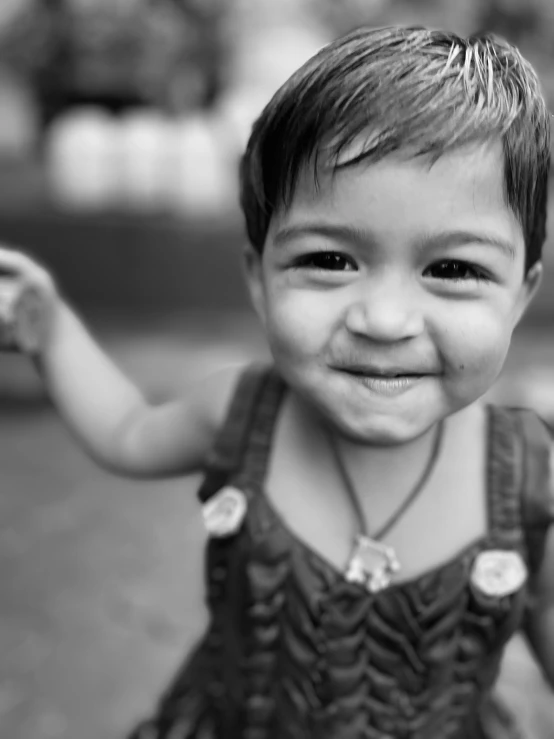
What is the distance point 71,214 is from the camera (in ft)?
10.8

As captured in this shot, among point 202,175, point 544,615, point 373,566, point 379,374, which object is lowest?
point 202,175

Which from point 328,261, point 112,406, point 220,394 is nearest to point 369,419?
point 328,261

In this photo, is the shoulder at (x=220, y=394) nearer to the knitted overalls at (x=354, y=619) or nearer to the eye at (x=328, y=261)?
the knitted overalls at (x=354, y=619)

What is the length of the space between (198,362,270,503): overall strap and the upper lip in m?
0.20

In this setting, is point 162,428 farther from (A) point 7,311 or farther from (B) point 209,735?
(B) point 209,735

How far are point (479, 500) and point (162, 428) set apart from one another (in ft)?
1.13

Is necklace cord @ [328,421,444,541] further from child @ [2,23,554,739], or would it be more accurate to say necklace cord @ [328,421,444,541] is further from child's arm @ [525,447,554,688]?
child's arm @ [525,447,554,688]

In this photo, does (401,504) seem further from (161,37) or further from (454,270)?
(161,37)

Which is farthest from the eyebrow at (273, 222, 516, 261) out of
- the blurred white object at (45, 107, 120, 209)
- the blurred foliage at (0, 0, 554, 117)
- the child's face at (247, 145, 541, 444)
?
the blurred foliage at (0, 0, 554, 117)

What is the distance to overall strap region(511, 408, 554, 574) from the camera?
0.91m

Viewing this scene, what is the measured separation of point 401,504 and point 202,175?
2694 millimetres

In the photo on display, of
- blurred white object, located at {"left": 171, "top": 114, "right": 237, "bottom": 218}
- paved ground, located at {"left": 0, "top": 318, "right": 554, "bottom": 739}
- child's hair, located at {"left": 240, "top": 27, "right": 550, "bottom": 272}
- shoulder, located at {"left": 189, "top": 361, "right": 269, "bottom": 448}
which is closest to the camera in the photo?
child's hair, located at {"left": 240, "top": 27, "right": 550, "bottom": 272}

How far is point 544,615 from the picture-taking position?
98 centimetres

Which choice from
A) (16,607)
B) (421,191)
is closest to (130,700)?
(16,607)
